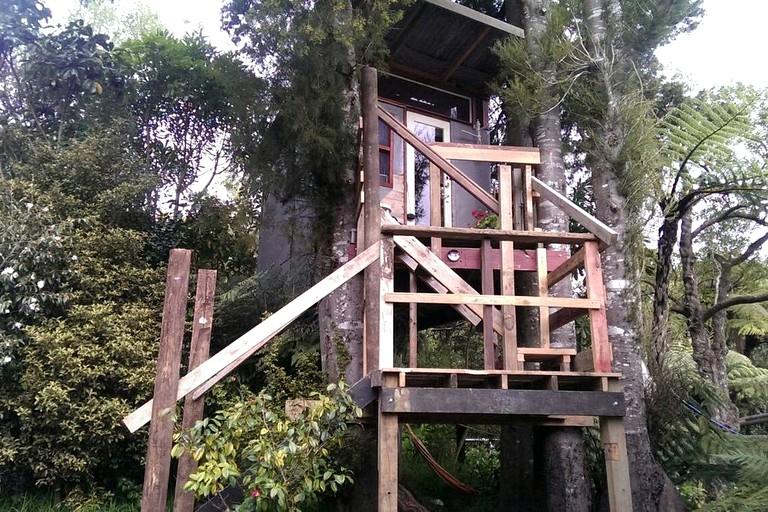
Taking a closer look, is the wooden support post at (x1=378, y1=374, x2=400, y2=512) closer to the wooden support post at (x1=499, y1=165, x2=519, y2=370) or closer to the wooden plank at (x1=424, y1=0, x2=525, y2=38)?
the wooden support post at (x1=499, y1=165, x2=519, y2=370)

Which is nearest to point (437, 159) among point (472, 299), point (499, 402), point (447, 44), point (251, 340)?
point (472, 299)

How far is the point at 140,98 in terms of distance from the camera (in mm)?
11422

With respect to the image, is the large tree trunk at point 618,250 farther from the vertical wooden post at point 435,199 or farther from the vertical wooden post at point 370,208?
the vertical wooden post at point 370,208

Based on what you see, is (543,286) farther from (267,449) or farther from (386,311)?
(267,449)

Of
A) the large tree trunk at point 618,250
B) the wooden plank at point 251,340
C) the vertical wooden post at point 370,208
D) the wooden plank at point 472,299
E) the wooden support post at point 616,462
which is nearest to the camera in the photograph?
the wooden plank at point 251,340

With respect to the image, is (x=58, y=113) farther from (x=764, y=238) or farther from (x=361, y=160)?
(x=764, y=238)

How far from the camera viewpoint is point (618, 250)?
6.96 meters

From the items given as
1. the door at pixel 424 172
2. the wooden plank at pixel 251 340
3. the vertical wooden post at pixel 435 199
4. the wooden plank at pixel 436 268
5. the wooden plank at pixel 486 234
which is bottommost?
the wooden plank at pixel 251 340

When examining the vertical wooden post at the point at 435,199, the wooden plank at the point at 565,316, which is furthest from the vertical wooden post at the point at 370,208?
the wooden plank at the point at 565,316

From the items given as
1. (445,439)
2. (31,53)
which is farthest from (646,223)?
(31,53)

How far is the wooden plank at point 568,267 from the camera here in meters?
5.43

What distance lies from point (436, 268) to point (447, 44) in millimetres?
5522

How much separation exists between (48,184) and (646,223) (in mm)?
7716

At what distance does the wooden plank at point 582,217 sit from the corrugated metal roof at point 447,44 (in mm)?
3452
